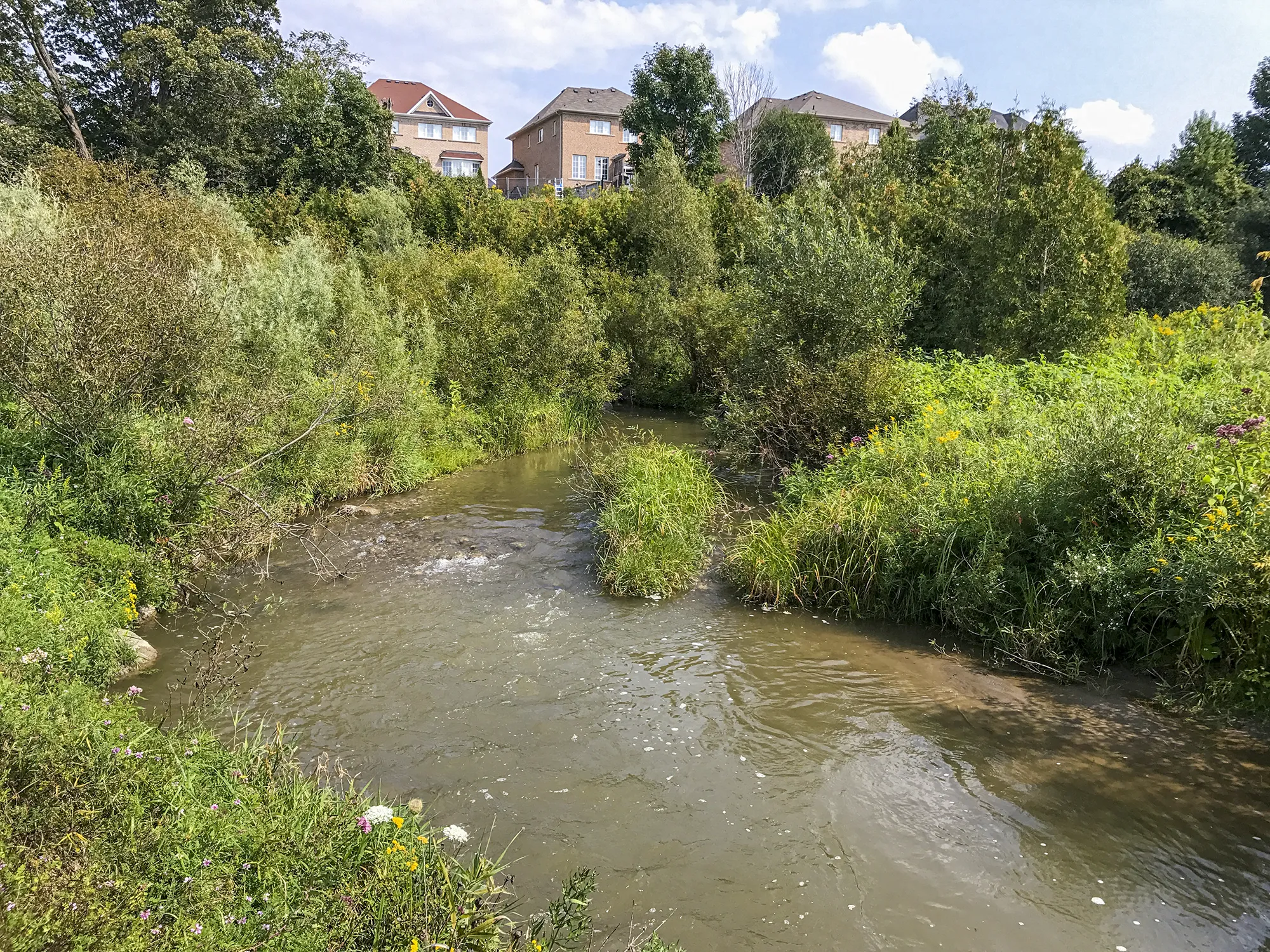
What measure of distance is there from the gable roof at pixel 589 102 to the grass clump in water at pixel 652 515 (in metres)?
53.8

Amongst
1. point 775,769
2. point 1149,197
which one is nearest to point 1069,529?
point 775,769

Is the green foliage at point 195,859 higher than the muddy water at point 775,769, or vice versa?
the green foliage at point 195,859

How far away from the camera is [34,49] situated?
34500mm

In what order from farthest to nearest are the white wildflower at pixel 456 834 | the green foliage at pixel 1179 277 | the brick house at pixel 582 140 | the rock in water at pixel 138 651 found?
1. the brick house at pixel 582 140
2. the green foliage at pixel 1179 277
3. the rock in water at pixel 138 651
4. the white wildflower at pixel 456 834

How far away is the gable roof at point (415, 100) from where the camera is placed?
6469 centimetres

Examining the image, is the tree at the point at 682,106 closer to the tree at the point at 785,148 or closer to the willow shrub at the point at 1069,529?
the tree at the point at 785,148

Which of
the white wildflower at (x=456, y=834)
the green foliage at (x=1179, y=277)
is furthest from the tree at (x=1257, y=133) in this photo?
the white wildflower at (x=456, y=834)

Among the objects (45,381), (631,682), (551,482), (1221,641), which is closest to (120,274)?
(45,381)

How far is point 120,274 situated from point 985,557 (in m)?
9.72

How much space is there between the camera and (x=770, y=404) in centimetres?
1333

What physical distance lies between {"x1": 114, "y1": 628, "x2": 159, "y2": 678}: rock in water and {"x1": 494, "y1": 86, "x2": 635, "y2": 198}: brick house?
175 ft

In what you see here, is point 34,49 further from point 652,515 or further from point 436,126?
point 652,515

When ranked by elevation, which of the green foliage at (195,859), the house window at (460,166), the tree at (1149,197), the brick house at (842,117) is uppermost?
the brick house at (842,117)

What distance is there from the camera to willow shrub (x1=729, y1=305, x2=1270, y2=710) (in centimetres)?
629
